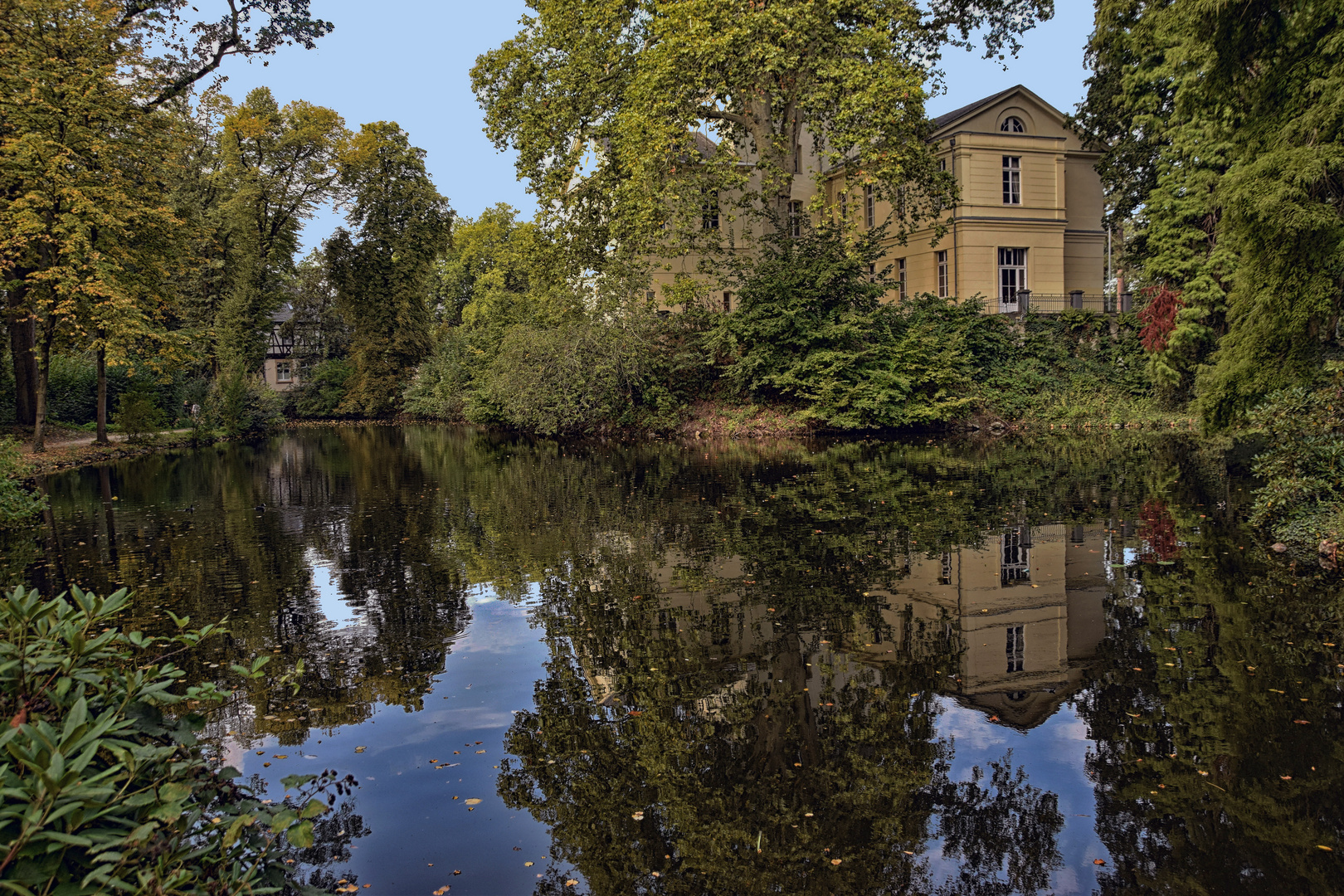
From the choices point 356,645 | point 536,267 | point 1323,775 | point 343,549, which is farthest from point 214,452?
point 1323,775

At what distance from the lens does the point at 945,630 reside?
7.32 m

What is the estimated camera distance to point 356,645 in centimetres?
743

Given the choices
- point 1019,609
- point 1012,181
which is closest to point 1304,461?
point 1019,609

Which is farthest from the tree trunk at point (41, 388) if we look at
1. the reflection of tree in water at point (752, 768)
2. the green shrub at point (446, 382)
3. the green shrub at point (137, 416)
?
the reflection of tree in water at point (752, 768)

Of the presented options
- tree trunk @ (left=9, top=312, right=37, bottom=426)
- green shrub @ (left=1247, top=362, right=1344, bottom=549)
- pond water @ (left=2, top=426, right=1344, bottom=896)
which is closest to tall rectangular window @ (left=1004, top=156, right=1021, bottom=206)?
pond water @ (left=2, top=426, right=1344, bottom=896)

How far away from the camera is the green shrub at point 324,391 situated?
5172 centimetres

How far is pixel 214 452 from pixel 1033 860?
101ft

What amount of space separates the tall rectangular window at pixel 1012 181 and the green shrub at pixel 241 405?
32477 mm

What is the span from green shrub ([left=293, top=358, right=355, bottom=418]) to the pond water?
40.1 metres

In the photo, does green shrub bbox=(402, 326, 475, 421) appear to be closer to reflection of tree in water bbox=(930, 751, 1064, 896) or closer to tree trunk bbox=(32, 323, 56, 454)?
tree trunk bbox=(32, 323, 56, 454)

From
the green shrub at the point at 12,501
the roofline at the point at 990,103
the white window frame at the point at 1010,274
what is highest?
the roofline at the point at 990,103

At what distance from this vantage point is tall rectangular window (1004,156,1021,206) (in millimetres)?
34594

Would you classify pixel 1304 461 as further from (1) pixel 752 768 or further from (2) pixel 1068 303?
(2) pixel 1068 303

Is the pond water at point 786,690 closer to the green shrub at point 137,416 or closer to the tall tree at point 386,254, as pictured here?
the green shrub at point 137,416
